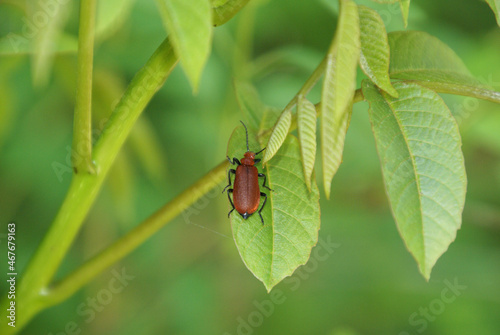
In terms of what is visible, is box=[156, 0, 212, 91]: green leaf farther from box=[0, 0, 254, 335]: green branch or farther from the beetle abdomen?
the beetle abdomen

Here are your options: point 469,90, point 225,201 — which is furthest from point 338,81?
point 225,201

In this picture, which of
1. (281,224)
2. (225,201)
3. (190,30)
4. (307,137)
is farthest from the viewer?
(225,201)

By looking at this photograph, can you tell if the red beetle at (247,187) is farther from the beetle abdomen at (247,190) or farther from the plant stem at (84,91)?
the plant stem at (84,91)

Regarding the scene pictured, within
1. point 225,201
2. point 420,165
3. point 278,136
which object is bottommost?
point 420,165

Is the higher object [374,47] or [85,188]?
[85,188]

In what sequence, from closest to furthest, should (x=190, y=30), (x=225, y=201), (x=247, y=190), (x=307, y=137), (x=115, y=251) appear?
(x=190, y=30), (x=307, y=137), (x=115, y=251), (x=247, y=190), (x=225, y=201)

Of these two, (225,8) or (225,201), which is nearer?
(225,8)

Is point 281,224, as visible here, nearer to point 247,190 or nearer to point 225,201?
point 247,190
